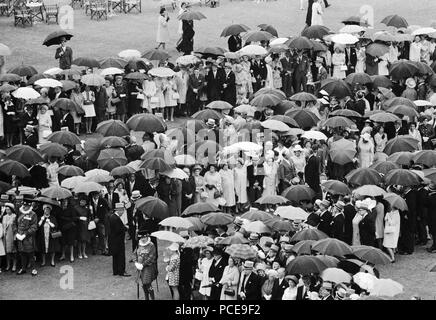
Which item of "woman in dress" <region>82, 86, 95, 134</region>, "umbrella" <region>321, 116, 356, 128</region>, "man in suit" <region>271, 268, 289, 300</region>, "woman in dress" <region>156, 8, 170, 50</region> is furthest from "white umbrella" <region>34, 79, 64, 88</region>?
"man in suit" <region>271, 268, 289, 300</region>

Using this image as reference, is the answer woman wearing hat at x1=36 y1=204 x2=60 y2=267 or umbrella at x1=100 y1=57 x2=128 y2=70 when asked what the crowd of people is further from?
umbrella at x1=100 y1=57 x2=128 y2=70

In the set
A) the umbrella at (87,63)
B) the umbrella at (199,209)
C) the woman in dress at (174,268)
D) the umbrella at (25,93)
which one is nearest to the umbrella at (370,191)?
the umbrella at (199,209)

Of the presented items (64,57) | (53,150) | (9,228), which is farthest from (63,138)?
(64,57)

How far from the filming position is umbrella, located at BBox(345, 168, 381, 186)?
24906mm

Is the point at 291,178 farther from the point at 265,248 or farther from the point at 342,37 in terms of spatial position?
the point at 342,37

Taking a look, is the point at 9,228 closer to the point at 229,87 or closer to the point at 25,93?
the point at 25,93

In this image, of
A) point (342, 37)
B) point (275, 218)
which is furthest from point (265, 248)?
point (342, 37)

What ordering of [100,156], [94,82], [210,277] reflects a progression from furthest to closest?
[94,82]
[100,156]
[210,277]

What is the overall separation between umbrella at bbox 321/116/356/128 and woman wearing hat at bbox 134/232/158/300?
24.8 feet

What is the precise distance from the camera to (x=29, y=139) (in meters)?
27.6
